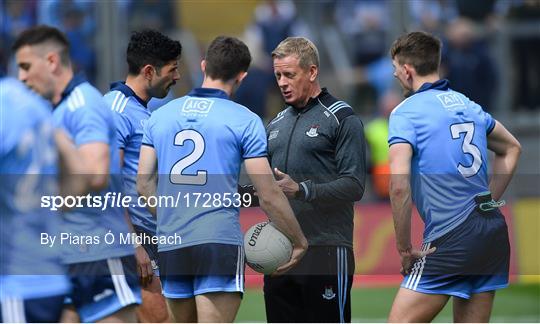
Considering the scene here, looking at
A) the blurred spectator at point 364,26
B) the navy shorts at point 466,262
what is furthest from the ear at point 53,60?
the blurred spectator at point 364,26

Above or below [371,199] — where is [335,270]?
above

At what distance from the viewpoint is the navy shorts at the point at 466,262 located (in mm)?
7102

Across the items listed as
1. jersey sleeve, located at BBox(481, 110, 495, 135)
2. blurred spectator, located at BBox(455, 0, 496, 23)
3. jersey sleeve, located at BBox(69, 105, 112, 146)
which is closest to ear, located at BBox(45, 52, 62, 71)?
jersey sleeve, located at BBox(69, 105, 112, 146)

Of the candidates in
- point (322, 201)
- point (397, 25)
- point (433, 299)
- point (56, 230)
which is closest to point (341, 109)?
point (322, 201)

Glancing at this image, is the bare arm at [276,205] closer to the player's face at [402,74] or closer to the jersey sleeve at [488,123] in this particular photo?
the player's face at [402,74]

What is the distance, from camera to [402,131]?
696 cm

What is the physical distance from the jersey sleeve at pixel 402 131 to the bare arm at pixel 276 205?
0.75 metres

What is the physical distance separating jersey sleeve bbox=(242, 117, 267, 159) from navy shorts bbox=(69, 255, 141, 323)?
0.98 m

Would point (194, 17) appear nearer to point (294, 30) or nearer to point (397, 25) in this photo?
point (294, 30)

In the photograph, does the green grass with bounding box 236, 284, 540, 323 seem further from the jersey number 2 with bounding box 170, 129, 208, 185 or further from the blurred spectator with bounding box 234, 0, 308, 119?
the jersey number 2 with bounding box 170, 129, 208, 185

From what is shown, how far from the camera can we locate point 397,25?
15000 mm

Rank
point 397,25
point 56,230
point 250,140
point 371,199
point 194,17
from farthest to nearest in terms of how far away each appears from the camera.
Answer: point 194,17
point 397,25
point 371,199
point 250,140
point 56,230

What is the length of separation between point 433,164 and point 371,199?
6.46m

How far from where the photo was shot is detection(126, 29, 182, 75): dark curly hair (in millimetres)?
7402
